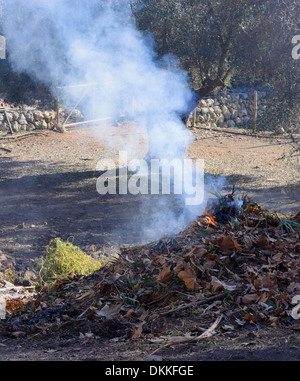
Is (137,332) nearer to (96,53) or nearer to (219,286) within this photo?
(219,286)

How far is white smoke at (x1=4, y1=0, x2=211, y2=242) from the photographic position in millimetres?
8484

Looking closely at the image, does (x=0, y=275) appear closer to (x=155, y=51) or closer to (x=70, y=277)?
(x=70, y=277)

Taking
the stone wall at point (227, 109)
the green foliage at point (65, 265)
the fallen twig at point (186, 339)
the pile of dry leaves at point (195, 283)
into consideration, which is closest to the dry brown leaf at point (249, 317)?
the pile of dry leaves at point (195, 283)

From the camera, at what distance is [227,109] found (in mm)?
18766

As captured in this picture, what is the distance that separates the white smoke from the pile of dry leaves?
2934mm

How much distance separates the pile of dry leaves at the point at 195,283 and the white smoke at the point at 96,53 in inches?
116

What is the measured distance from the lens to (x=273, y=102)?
851 centimetres

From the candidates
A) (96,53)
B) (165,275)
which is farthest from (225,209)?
(96,53)

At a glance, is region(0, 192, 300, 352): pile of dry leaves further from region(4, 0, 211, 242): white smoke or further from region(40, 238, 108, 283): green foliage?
region(4, 0, 211, 242): white smoke

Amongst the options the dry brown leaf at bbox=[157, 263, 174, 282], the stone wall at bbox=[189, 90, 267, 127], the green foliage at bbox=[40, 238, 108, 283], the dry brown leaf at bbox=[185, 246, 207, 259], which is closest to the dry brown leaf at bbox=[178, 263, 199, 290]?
the dry brown leaf at bbox=[157, 263, 174, 282]

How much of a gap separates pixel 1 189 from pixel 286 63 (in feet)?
21.7

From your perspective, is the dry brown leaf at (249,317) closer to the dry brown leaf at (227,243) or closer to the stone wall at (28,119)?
the dry brown leaf at (227,243)

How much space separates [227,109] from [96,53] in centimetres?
1076
